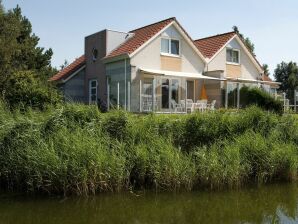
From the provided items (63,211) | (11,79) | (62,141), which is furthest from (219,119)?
(11,79)

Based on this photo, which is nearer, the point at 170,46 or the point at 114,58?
the point at 114,58

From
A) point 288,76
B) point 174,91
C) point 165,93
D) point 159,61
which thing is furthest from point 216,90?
point 288,76

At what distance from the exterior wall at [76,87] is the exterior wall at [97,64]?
48 cm

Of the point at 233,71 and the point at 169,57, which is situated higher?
the point at 169,57

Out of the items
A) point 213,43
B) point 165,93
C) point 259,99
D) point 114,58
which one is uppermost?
point 213,43

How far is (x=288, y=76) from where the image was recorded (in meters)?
54.1

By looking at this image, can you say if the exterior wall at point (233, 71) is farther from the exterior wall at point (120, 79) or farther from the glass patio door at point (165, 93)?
the exterior wall at point (120, 79)

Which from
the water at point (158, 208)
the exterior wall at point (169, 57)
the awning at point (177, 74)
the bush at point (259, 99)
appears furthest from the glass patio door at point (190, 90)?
the water at point (158, 208)

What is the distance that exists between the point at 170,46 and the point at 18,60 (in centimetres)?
1030

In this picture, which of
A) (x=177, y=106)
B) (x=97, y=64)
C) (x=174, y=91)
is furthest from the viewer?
(x=97, y=64)

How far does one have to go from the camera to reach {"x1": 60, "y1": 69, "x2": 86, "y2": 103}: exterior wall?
29375 mm

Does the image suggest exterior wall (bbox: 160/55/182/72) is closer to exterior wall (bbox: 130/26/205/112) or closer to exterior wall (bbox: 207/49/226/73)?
exterior wall (bbox: 130/26/205/112)

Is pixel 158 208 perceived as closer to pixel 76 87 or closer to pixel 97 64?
pixel 97 64

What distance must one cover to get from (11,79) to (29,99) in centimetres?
227
